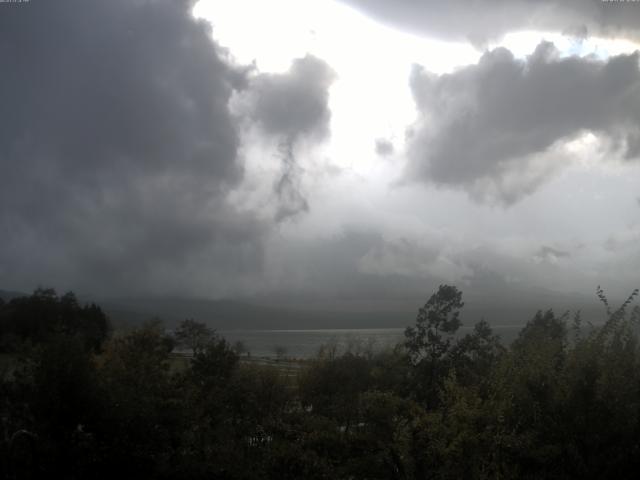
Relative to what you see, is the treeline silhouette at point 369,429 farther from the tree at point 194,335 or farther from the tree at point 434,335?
the tree at point 434,335

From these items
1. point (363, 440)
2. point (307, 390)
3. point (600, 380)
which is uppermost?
point (600, 380)

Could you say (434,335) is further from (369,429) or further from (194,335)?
(369,429)

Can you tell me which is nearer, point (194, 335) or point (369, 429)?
point (369, 429)

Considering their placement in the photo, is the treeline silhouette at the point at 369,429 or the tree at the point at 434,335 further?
the tree at the point at 434,335

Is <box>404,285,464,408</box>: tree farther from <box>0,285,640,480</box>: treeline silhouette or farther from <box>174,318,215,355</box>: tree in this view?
<box>0,285,640,480</box>: treeline silhouette

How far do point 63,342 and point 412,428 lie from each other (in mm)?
9297

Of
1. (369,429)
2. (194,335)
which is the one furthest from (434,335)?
(369,429)

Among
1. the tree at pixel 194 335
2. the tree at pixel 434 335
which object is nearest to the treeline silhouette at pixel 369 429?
the tree at pixel 194 335

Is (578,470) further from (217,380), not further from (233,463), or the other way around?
(217,380)

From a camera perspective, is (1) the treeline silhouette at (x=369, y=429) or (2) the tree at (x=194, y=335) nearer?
(1) the treeline silhouette at (x=369, y=429)

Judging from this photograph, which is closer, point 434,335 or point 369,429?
point 369,429

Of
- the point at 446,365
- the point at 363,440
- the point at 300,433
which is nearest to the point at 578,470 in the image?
the point at 363,440

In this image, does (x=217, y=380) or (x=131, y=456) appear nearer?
(x=131, y=456)

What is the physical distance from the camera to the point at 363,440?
15289mm
